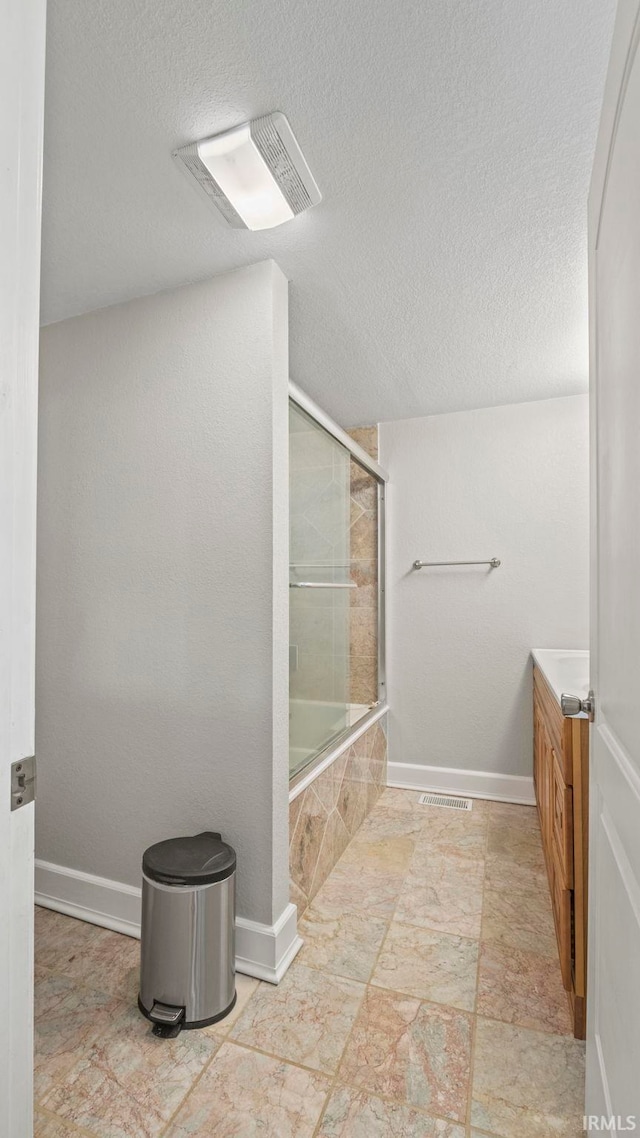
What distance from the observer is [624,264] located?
761 millimetres

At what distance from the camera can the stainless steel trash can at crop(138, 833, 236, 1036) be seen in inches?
58.3

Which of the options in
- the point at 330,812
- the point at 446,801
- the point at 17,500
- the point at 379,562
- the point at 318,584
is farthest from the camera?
the point at 379,562

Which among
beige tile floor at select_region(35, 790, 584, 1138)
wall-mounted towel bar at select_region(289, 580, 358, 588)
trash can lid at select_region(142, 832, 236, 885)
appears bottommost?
beige tile floor at select_region(35, 790, 584, 1138)

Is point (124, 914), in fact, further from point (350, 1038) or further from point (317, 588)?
point (317, 588)

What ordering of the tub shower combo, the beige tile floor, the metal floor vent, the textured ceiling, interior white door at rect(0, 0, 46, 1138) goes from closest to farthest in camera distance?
interior white door at rect(0, 0, 46, 1138), the textured ceiling, the beige tile floor, the tub shower combo, the metal floor vent

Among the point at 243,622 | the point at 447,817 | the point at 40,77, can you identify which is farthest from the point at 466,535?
the point at 40,77

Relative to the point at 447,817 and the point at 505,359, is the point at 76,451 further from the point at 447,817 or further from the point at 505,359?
the point at 447,817

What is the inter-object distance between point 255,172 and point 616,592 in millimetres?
1242

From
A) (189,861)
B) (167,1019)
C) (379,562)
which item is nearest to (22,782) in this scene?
(189,861)

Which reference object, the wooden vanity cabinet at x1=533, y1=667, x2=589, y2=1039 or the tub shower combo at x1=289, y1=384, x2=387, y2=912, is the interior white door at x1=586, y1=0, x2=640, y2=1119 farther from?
the tub shower combo at x1=289, y1=384, x2=387, y2=912

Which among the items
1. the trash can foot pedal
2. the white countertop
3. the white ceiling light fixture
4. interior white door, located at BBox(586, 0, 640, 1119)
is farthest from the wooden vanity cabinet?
the white ceiling light fixture

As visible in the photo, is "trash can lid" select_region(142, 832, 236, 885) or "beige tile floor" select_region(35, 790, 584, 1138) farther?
"trash can lid" select_region(142, 832, 236, 885)

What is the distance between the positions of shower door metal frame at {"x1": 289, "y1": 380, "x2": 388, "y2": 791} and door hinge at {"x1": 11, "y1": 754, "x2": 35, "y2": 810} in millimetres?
1317

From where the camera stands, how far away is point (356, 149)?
131 cm
